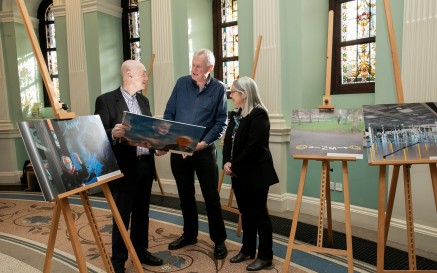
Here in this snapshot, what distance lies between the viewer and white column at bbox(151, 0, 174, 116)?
4914 millimetres

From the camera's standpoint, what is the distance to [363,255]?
9.31 feet

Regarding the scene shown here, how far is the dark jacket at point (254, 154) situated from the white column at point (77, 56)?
3.95m

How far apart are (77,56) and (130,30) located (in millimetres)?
1020

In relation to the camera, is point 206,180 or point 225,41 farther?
point 225,41

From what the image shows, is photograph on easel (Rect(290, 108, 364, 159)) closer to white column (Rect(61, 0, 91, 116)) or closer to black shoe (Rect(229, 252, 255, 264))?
black shoe (Rect(229, 252, 255, 264))

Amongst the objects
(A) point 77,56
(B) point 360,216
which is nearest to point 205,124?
(B) point 360,216

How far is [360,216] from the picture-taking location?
359 centimetres

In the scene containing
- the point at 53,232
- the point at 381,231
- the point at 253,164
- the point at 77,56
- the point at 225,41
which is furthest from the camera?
the point at 77,56

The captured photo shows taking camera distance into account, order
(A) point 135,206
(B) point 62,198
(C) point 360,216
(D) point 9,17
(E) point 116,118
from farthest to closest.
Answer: (D) point 9,17, (C) point 360,216, (A) point 135,206, (E) point 116,118, (B) point 62,198

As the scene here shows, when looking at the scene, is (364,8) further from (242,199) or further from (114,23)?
(114,23)

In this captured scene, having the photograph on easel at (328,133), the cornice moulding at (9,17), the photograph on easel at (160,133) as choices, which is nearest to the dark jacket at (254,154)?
the photograph on easel at (328,133)

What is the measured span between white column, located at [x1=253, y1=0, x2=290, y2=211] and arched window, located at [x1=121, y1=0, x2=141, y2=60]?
269cm

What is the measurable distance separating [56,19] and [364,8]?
15.9ft

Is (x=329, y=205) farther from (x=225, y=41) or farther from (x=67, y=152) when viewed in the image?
(x=225, y=41)
